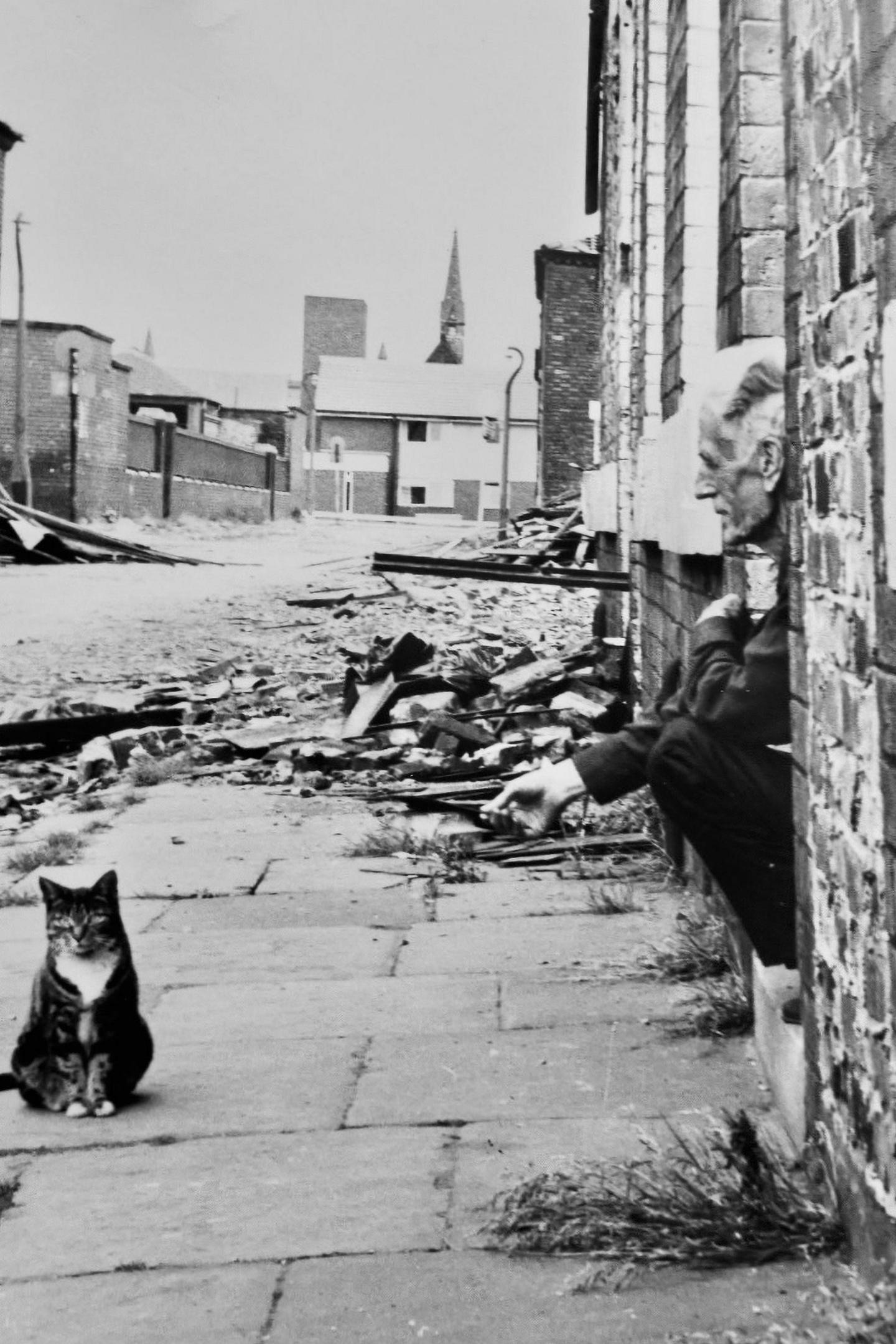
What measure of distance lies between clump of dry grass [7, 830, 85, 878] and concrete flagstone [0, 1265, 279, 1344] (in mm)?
4143

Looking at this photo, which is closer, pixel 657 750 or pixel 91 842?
pixel 657 750

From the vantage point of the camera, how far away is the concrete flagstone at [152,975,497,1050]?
418 cm

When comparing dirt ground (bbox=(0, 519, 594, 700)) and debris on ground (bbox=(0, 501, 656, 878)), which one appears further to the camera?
dirt ground (bbox=(0, 519, 594, 700))

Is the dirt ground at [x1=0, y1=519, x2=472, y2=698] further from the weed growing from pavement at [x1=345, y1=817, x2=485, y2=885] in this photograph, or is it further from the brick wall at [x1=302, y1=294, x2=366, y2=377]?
the brick wall at [x1=302, y1=294, x2=366, y2=377]

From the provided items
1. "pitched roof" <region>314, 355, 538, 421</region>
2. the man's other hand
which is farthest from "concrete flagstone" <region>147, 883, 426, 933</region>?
"pitched roof" <region>314, 355, 538, 421</region>

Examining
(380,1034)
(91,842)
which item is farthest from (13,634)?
(380,1034)

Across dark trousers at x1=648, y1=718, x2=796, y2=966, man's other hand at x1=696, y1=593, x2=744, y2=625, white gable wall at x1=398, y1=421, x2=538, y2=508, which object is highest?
white gable wall at x1=398, y1=421, x2=538, y2=508

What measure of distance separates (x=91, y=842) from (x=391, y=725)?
3.08 m

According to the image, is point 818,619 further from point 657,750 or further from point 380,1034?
point 380,1034

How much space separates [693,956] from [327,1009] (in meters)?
1.09

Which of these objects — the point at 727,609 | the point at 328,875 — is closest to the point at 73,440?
the point at 328,875

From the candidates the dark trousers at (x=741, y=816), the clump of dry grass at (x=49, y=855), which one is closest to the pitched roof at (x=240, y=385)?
the clump of dry grass at (x=49, y=855)

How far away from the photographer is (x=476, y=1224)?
2805mm

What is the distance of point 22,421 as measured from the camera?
3591 cm
